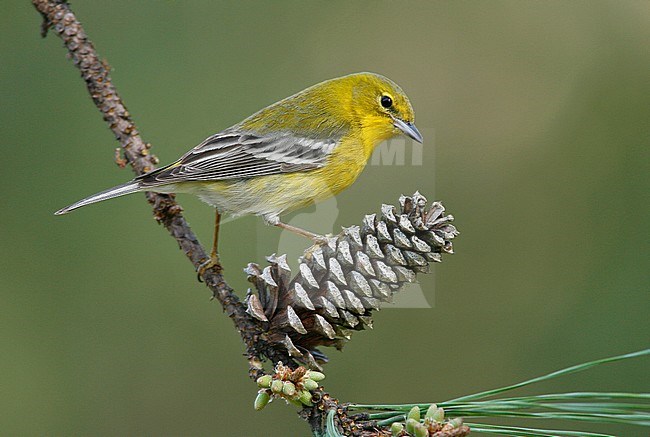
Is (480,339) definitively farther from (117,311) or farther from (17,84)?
(17,84)

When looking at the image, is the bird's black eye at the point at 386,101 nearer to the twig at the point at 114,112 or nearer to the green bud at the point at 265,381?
the twig at the point at 114,112

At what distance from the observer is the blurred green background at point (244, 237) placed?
323 cm

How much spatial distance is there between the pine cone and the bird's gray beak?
1479 mm

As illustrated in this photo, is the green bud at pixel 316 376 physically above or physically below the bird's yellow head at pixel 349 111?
below

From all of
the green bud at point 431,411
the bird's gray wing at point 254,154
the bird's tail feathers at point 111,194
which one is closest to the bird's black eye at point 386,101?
the bird's gray wing at point 254,154

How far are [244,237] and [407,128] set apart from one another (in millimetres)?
953

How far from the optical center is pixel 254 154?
110 inches

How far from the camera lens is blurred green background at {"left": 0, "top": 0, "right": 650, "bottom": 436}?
127 inches

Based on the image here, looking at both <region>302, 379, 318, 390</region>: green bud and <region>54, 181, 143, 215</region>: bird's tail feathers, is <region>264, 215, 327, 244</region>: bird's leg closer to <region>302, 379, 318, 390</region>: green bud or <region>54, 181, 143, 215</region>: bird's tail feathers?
<region>54, 181, 143, 215</region>: bird's tail feathers

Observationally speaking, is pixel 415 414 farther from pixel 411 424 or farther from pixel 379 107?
pixel 379 107

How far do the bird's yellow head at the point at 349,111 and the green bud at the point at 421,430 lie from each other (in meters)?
1.84

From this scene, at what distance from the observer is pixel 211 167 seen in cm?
265

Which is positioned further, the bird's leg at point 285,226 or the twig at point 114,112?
the bird's leg at point 285,226

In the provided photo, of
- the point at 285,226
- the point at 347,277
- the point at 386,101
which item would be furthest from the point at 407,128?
the point at 347,277
